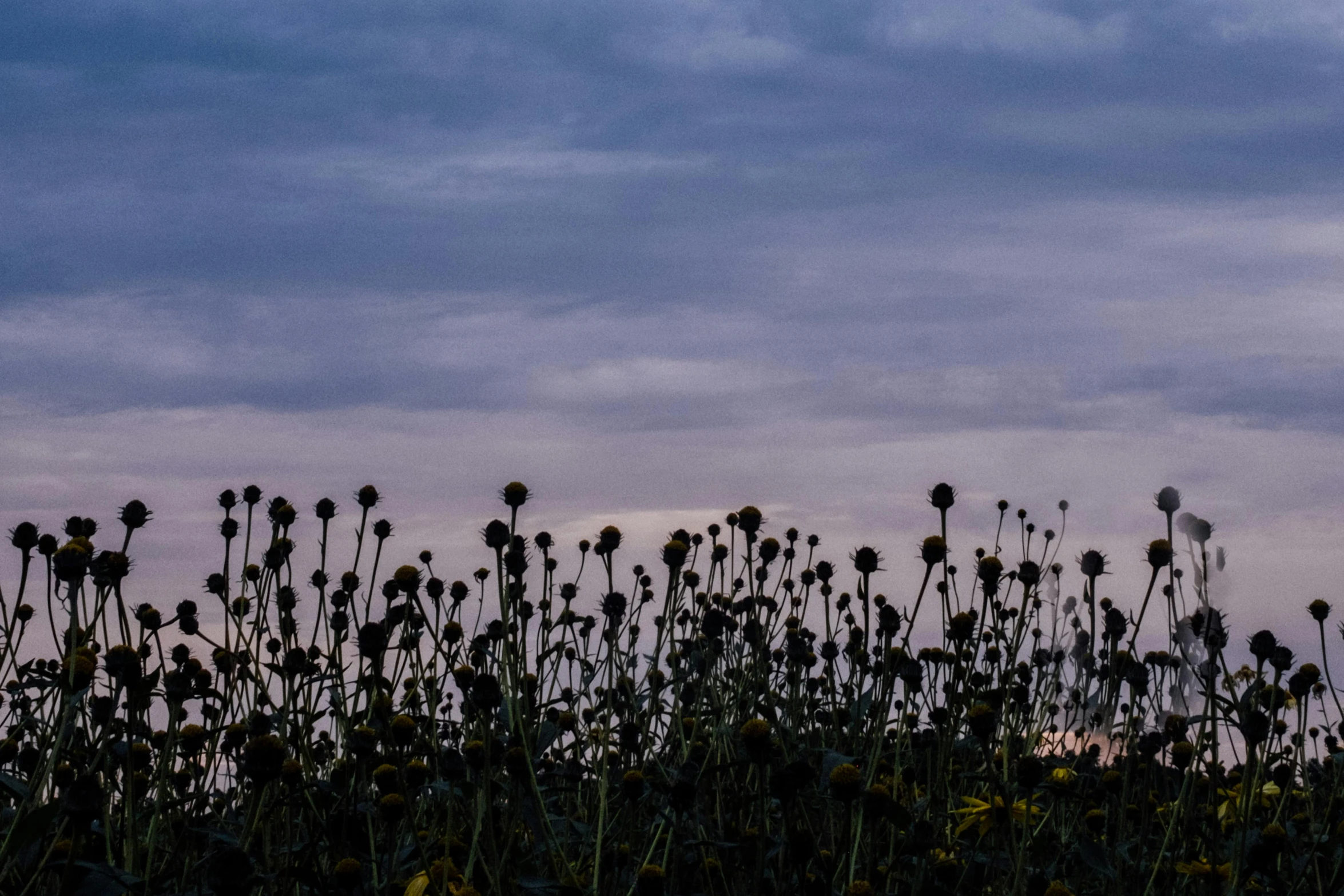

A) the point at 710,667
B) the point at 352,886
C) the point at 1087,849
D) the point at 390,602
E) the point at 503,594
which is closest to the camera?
the point at 352,886

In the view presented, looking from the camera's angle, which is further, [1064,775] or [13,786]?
[1064,775]

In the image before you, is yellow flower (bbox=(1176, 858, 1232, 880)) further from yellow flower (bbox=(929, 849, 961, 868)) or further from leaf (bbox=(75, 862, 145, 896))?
leaf (bbox=(75, 862, 145, 896))

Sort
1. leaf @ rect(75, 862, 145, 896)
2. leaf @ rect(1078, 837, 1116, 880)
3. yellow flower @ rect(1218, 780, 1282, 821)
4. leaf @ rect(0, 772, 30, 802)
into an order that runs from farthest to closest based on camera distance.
Result: yellow flower @ rect(1218, 780, 1282, 821)
leaf @ rect(1078, 837, 1116, 880)
leaf @ rect(0, 772, 30, 802)
leaf @ rect(75, 862, 145, 896)

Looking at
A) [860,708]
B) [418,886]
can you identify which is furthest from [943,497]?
[418,886]

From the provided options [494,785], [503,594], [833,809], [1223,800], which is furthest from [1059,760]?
[503,594]

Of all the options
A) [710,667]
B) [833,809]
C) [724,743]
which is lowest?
[833,809]

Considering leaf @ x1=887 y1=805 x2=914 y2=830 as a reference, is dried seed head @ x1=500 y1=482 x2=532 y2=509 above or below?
above

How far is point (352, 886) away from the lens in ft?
10.2

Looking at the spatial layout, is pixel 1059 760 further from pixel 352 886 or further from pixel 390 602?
pixel 352 886

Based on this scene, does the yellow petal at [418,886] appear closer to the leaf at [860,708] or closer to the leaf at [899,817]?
the leaf at [899,817]

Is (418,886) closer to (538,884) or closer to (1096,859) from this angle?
(538,884)

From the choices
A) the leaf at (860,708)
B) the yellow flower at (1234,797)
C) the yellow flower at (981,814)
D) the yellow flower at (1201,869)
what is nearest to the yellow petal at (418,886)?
the leaf at (860,708)

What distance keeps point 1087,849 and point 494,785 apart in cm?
187

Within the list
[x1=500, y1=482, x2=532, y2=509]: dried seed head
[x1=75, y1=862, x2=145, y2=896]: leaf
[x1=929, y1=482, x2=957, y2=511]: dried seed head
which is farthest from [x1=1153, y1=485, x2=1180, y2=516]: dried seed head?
[x1=75, y1=862, x2=145, y2=896]: leaf
